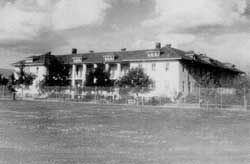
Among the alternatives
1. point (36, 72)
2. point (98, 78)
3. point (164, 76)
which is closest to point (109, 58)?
point (98, 78)

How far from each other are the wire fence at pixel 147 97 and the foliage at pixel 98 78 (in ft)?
5.41

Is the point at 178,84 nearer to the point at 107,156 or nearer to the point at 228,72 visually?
the point at 228,72

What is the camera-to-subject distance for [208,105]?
3881 cm

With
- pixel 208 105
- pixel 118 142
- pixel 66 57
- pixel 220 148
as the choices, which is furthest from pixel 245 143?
pixel 66 57

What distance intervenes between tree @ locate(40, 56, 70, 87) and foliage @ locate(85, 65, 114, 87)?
7.88 m

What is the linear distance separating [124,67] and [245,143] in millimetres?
50912

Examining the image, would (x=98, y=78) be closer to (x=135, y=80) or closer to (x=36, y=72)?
(x=135, y=80)

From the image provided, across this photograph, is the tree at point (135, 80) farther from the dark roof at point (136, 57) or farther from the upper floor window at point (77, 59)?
the upper floor window at point (77, 59)

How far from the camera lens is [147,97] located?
5016cm

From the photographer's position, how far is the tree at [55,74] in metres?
61.3

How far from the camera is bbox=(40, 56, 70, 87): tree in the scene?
61281mm

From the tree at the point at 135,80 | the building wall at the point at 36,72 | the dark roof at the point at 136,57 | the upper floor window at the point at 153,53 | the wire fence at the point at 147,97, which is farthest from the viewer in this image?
the building wall at the point at 36,72

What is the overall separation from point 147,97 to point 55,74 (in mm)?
20292

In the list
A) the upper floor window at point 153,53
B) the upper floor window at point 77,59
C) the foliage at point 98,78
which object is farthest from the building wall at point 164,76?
the upper floor window at point 77,59
